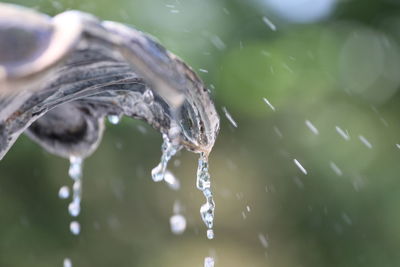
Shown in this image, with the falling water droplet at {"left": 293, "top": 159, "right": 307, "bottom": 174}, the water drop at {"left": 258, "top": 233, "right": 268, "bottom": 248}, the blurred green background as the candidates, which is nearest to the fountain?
the blurred green background

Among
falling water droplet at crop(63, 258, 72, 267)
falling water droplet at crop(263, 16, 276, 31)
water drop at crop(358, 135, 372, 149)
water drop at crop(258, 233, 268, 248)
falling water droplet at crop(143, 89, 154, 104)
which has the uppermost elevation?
falling water droplet at crop(143, 89, 154, 104)

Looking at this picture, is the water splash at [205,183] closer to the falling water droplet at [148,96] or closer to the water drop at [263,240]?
the falling water droplet at [148,96]

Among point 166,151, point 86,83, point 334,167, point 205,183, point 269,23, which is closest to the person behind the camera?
point 86,83

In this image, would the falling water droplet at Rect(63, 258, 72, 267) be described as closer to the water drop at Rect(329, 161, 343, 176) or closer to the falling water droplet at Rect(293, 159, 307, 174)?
the falling water droplet at Rect(293, 159, 307, 174)

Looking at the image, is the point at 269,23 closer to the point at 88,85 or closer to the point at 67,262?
the point at 67,262

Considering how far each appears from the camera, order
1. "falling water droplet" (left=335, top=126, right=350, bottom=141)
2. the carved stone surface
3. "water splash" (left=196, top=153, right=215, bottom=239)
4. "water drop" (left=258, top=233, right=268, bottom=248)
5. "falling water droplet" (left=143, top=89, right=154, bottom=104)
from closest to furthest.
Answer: the carved stone surface, "falling water droplet" (left=143, top=89, right=154, bottom=104), "water splash" (left=196, top=153, right=215, bottom=239), "falling water droplet" (left=335, top=126, right=350, bottom=141), "water drop" (left=258, top=233, right=268, bottom=248)

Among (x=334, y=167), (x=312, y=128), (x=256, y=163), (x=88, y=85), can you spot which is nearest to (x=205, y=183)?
(x=88, y=85)

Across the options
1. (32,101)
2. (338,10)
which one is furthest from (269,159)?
(32,101)

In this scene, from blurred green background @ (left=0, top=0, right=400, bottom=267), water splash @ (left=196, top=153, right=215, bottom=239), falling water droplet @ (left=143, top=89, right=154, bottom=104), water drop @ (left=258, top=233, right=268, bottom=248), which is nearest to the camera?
falling water droplet @ (left=143, top=89, right=154, bottom=104)
